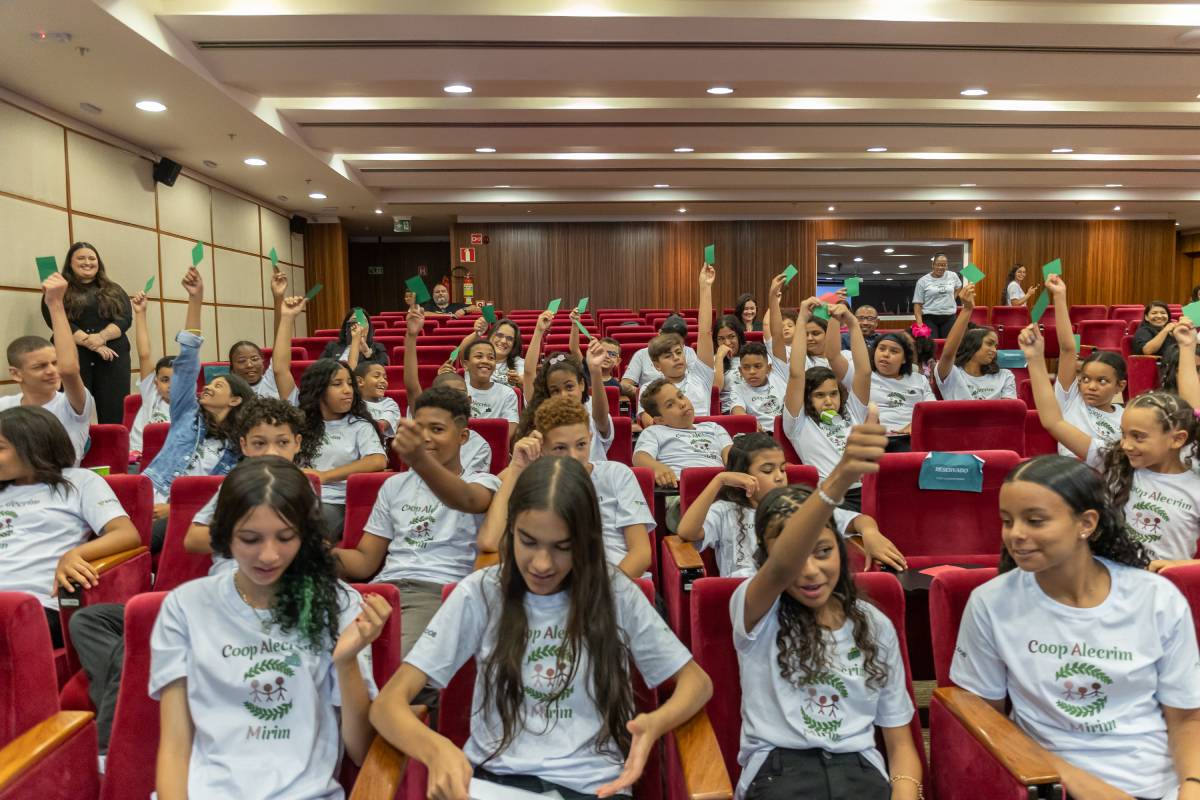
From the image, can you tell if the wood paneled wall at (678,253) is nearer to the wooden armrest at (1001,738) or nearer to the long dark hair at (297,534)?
the long dark hair at (297,534)

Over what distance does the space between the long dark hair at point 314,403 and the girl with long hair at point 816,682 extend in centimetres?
218

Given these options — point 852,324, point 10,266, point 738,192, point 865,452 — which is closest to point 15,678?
point 865,452

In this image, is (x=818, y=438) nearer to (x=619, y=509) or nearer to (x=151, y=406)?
(x=619, y=509)

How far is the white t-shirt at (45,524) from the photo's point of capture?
224cm

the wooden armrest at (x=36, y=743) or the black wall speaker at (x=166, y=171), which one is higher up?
the black wall speaker at (x=166, y=171)

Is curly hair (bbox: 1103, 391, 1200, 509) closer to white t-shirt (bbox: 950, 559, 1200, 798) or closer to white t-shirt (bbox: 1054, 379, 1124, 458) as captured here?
white t-shirt (bbox: 950, 559, 1200, 798)

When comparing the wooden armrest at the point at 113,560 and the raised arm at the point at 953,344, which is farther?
the raised arm at the point at 953,344

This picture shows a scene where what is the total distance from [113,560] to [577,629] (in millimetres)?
1475

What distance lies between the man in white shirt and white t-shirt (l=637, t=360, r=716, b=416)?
100 inches

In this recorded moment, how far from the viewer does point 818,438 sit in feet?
11.5

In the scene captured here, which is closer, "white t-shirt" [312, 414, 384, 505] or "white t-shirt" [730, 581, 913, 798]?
"white t-shirt" [730, 581, 913, 798]

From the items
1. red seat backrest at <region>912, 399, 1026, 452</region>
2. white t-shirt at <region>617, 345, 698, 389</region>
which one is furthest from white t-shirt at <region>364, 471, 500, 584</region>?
white t-shirt at <region>617, 345, 698, 389</region>

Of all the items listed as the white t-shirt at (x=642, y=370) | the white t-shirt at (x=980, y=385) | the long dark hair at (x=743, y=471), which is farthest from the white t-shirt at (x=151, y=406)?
the white t-shirt at (x=980, y=385)

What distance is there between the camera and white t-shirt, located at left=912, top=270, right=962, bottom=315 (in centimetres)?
973
